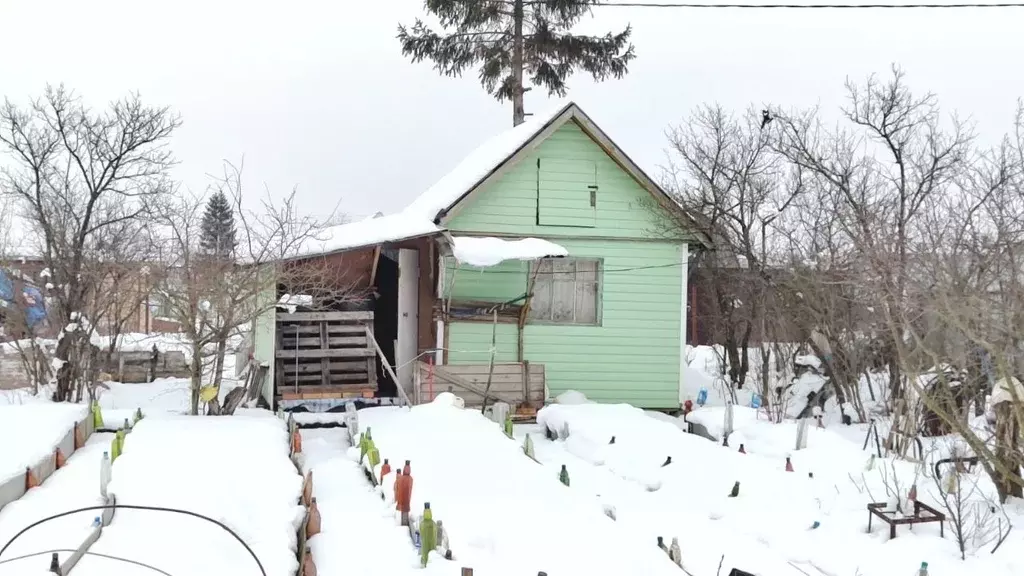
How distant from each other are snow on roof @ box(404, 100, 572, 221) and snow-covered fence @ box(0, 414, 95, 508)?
223 inches

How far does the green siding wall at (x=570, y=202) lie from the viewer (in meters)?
13.3

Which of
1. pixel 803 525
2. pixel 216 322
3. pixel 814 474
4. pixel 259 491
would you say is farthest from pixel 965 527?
pixel 216 322

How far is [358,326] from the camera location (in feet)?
44.2

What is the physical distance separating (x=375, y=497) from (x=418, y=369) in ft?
16.2

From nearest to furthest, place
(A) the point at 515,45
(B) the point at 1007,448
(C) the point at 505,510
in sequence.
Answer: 1. (C) the point at 505,510
2. (B) the point at 1007,448
3. (A) the point at 515,45

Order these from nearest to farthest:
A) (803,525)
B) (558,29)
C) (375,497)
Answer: (803,525) → (375,497) → (558,29)

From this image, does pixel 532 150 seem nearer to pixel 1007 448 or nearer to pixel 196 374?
pixel 196 374

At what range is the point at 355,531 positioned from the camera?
675 centimetres

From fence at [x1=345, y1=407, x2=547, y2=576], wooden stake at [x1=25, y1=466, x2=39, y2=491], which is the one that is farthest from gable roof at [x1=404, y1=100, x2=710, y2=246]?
wooden stake at [x1=25, y1=466, x2=39, y2=491]

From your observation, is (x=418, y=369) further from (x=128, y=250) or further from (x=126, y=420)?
(x=128, y=250)

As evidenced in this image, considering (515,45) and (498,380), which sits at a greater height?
(515,45)

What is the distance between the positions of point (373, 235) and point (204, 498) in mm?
7341

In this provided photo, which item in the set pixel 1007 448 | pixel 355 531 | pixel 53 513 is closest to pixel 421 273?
pixel 355 531

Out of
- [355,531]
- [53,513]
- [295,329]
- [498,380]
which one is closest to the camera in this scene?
[53,513]
